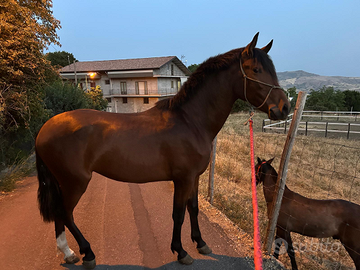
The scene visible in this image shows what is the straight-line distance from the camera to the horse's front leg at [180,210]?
2.21m

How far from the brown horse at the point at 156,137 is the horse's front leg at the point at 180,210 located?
1cm

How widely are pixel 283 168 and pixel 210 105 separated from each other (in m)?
1.16

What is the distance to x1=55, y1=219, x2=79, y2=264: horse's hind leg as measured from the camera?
2.41 m

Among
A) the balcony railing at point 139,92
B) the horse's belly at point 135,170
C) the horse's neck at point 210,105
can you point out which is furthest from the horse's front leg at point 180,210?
the balcony railing at point 139,92

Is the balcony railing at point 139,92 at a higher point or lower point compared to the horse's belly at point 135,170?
higher

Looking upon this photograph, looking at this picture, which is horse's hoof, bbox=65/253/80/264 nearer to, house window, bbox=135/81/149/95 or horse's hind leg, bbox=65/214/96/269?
horse's hind leg, bbox=65/214/96/269

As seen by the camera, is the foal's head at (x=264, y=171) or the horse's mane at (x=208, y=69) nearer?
the horse's mane at (x=208, y=69)

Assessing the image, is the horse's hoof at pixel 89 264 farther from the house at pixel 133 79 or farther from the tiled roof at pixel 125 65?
the tiled roof at pixel 125 65

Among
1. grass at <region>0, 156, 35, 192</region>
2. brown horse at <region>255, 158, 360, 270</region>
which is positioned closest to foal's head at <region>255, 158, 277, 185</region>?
brown horse at <region>255, 158, 360, 270</region>

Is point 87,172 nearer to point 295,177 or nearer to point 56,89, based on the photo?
point 295,177

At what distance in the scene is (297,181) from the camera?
19.9 feet

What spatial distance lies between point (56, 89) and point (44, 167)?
9389mm

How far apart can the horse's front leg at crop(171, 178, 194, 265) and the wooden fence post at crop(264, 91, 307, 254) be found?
1.05m

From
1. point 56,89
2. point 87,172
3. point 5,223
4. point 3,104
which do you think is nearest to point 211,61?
point 87,172
